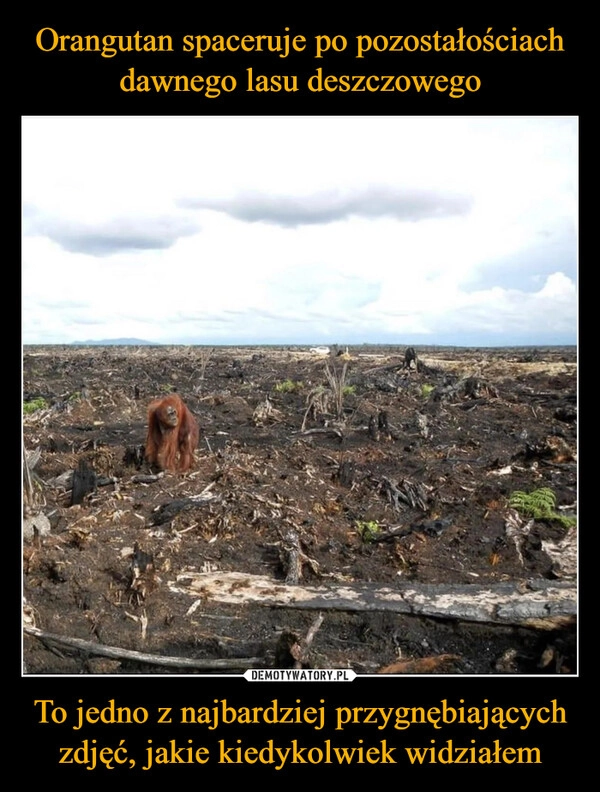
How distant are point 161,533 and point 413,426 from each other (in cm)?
695

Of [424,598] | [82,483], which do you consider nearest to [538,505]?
[424,598]

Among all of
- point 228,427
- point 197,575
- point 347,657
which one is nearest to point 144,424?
point 228,427

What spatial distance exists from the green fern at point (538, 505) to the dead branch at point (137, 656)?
4.24 meters

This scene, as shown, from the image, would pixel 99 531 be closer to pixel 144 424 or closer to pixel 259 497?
pixel 259 497

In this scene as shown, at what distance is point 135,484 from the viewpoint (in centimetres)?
849

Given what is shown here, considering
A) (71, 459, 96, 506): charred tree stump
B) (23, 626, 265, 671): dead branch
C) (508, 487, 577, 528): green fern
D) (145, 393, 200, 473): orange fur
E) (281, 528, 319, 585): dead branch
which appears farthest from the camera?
(145, 393, 200, 473): orange fur

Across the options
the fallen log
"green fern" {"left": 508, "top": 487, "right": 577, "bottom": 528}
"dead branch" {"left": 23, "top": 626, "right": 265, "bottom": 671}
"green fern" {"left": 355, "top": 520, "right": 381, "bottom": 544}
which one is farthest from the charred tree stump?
"green fern" {"left": 508, "top": 487, "right": 577, "bottom": 528}

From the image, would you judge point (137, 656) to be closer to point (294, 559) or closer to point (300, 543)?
point (294, 559)

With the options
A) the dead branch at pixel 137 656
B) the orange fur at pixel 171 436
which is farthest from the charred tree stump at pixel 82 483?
the dead branch at pixel 137 656

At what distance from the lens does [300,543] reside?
675cm

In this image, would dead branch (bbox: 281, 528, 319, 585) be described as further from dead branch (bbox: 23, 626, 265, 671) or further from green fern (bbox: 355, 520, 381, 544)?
dead branch (bbox: 23, 626, 265, 671)

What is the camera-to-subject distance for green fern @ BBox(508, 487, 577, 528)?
7.31 m

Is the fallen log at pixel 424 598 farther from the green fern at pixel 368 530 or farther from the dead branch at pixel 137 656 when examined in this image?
the green fern at pixel 368 530

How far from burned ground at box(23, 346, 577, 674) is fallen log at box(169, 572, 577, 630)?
23mm
